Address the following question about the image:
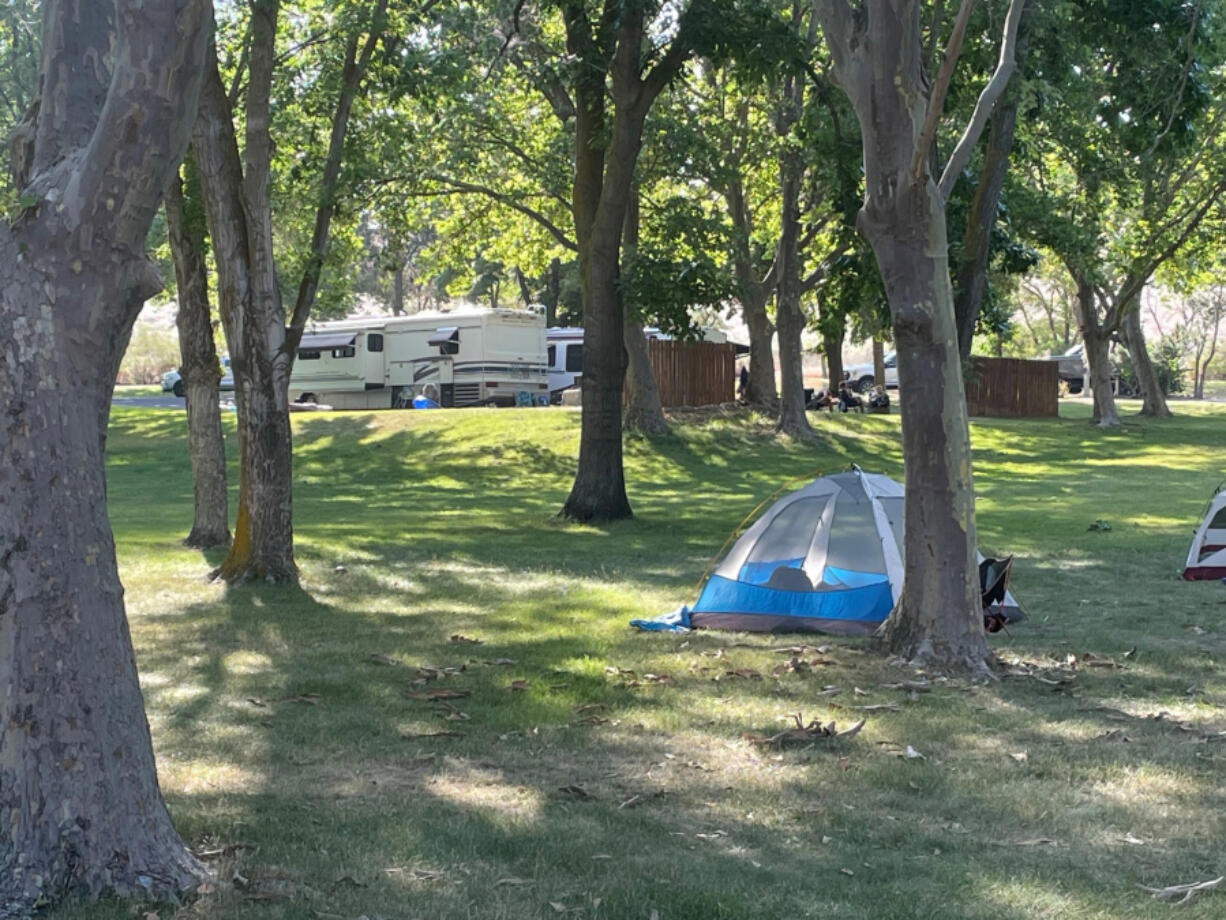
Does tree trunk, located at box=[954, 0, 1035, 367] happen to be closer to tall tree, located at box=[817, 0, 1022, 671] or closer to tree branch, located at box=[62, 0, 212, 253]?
A: tall tree, located at box=[817, 0, 1022, 671]

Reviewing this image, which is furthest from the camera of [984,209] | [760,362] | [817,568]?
[760,362]

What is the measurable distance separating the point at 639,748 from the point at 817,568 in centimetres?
427

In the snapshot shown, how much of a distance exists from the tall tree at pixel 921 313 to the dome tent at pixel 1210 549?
5536 millimetres

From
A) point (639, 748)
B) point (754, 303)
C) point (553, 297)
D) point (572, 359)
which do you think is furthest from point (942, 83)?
point (553, 297)

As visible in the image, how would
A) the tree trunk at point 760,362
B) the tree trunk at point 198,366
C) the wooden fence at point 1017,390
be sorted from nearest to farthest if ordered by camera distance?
the tree trunk at point 198,366
the tree trunk at point 760,362
the wooden fence at point 1017,390

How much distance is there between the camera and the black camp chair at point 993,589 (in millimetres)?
11070

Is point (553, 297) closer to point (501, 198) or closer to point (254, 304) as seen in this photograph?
point (501, 198)

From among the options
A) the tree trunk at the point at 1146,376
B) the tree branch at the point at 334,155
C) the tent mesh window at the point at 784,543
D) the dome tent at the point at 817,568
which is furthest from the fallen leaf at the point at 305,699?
the tree trunk at the point at 1146,376

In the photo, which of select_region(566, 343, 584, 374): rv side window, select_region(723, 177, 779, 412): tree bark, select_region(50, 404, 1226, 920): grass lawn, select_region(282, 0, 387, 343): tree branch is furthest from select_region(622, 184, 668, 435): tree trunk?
select_region(282, 0, 387, 343): tree branch

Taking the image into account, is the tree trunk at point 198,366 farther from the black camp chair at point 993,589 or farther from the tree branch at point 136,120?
the tree branch at point 136,120

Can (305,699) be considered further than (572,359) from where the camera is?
No

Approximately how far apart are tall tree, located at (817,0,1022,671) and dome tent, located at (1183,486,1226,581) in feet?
18.2

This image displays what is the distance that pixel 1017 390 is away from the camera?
40.6 meters

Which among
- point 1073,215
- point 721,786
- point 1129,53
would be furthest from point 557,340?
point 721,786
